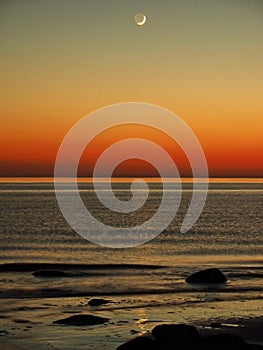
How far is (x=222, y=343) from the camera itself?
21.2 meters

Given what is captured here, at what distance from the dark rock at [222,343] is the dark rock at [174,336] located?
1.32ft

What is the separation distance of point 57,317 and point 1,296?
601 cm

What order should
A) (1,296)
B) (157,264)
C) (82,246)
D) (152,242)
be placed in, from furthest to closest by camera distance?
(152,242) → (82,246) → (157,264) → (1,296)

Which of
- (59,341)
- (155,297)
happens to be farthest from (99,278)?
(59,341)

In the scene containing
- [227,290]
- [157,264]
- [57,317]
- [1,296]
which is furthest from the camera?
[157,264]

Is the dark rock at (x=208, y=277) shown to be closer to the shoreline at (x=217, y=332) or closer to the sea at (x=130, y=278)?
the sea at (x=130, y=278)

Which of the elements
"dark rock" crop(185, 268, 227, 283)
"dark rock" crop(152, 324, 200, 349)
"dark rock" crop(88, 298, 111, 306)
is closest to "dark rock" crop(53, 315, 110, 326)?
"dark rock" crop(88, 298, 111, 306)

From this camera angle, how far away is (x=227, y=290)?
3531 centimetres

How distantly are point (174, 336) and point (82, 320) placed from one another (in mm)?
5682

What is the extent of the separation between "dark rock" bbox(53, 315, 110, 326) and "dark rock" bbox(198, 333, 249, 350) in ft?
19.8

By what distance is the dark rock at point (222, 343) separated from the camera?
2116 centimetres

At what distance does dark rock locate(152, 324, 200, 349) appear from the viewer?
846 inches

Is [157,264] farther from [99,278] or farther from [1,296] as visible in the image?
[1,296]

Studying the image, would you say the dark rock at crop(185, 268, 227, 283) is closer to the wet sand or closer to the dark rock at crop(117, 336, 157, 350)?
the wet sand
